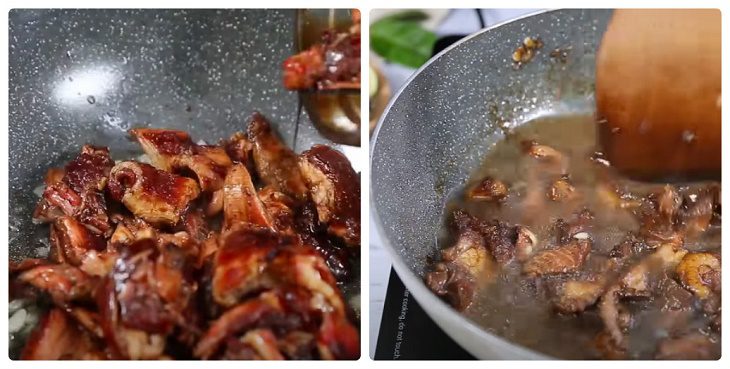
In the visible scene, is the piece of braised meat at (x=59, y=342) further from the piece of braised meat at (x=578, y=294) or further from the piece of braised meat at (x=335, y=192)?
the piece of braised meat at (x=578, y=294)

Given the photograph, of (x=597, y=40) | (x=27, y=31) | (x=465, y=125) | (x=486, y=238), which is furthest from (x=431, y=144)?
(x=27, y=31)

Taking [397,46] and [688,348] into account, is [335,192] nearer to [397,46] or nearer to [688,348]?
[397,46]

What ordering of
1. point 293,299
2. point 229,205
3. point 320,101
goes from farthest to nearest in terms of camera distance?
point 320,101 < point 229,205 < point 293,299

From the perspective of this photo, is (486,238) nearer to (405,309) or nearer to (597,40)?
(405,309)

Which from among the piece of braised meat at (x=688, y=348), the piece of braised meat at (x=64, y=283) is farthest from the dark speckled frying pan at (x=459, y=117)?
the piece of braised meat at (x=64, y=283)

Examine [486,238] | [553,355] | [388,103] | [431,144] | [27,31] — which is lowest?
[553,355]

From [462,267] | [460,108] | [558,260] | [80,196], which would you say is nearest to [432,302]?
[462,267]

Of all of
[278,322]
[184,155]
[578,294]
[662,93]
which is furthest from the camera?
[662,93]
